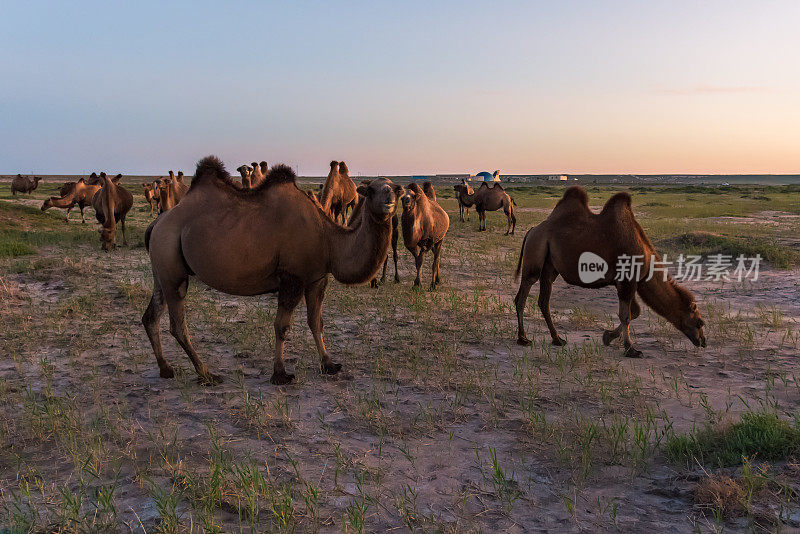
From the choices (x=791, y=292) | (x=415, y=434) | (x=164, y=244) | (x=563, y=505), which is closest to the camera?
(x=563, y=505)

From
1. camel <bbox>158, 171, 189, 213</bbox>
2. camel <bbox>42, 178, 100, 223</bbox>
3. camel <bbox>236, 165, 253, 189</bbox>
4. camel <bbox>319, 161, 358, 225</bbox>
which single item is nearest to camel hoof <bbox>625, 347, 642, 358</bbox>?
camel <bbox>319, 161, 358, 225</bbox>

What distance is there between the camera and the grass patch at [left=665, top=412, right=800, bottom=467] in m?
3.98

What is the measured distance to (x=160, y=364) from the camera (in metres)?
5.92

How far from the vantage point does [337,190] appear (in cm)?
1328

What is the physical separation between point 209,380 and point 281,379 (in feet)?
2.57

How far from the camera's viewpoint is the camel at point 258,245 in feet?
17.8

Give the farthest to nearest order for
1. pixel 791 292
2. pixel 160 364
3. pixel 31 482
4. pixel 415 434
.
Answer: pixel 791 292, pixel 160 364, pixel 415 434, pixel 31 482

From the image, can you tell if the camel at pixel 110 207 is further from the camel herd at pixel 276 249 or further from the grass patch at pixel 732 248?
the grass patch at pixel 732 248

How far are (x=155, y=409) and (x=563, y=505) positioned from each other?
3.85 m

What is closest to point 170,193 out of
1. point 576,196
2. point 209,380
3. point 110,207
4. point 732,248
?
point 110,207

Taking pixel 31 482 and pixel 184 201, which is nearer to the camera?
pixel 31 482

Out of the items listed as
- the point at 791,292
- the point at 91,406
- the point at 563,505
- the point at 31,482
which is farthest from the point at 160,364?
the point at 791,292

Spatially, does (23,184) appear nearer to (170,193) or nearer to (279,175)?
(170,193)

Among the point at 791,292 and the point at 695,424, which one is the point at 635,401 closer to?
the point at 695,424
